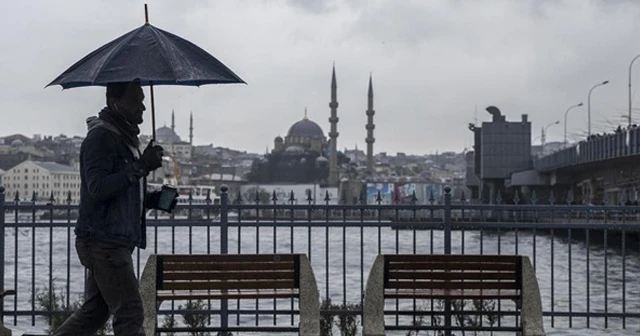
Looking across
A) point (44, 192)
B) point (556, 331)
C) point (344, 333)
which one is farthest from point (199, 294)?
point (44, 192)

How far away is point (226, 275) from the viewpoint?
786 cm

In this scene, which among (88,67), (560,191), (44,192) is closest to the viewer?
(88,67)

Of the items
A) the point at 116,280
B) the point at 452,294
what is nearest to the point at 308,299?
the point at 452,294

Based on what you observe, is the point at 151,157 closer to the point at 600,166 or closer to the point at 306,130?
the point at 600,166

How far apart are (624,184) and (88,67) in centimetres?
4719

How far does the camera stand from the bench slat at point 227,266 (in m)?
7.82

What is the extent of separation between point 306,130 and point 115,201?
175 m

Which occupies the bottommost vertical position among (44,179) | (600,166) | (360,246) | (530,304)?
(530,304)

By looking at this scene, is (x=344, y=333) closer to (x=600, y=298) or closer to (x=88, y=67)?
(x=88, y=67)

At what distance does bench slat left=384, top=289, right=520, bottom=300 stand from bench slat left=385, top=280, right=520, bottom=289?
32 millimetres

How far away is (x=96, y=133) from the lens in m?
6.17

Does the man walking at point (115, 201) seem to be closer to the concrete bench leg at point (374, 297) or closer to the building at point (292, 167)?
the concrete bench leg at point (374, 297)

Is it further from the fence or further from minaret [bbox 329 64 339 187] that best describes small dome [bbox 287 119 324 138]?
the fence

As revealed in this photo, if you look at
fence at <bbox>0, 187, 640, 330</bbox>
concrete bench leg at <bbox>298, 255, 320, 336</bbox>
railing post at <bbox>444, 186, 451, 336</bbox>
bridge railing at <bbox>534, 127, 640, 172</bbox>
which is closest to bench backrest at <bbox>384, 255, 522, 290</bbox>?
concrete bench leg at <bbox>298, 255, 320, 336</bbox>
